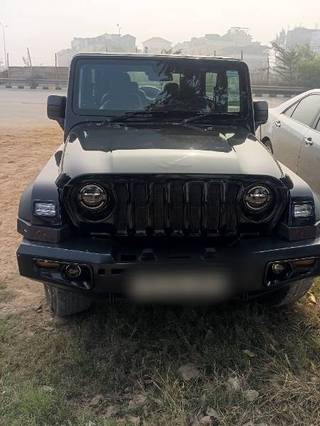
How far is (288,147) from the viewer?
19.0 feet

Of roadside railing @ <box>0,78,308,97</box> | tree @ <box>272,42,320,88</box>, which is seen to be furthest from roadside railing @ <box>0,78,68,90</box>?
tree @ <box>272,42,320,88</box>

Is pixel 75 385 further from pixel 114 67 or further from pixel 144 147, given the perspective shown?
pixel 114 67

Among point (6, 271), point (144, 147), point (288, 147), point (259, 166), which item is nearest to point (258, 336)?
point (259, 166)

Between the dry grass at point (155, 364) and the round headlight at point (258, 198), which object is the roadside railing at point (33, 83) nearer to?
the dry grass at point (155, 364)

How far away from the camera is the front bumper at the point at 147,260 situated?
9.01 ft

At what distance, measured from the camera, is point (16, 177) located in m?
7.12

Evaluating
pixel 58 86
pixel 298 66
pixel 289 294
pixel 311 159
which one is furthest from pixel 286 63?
pixel 289 294

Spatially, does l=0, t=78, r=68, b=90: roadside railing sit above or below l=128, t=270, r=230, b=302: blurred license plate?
below

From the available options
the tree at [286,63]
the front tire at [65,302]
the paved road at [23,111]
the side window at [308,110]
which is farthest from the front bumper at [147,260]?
the tree at [286,63]

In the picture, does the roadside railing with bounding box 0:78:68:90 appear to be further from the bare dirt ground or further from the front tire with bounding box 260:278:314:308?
the front tire with bounding box 260:278:314:308

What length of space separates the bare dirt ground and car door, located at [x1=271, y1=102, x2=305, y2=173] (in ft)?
10.5

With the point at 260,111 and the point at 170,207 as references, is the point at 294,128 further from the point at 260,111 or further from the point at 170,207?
the point at 170,207

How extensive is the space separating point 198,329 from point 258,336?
398 millimetres

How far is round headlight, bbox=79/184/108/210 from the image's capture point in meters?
2.83
